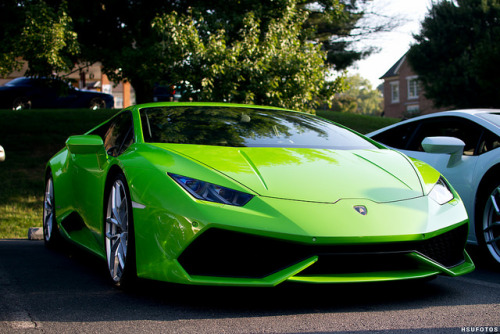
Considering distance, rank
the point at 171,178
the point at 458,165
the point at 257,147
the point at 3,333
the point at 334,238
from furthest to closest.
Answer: the point at 458,165
the point at 257,147
the point at 171,178
the point at 334,238
the point at 3,333

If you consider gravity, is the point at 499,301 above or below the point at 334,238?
below

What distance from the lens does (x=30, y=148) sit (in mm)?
16156

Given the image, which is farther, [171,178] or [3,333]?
[171,178]

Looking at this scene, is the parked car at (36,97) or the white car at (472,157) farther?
the parked car at (36,97)

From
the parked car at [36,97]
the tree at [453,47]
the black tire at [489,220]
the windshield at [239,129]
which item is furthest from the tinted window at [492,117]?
the tree at [453,47]

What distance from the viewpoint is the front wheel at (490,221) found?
489 cm

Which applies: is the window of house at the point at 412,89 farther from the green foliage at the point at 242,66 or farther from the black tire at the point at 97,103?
the green foliage at the point at 242,66

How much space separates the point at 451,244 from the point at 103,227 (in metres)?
2.26

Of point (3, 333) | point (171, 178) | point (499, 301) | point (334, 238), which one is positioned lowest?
point (499, 301)

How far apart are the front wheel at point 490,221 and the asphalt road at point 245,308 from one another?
1.12ft

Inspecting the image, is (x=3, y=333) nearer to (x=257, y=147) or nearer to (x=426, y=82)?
(x=257, y=147)

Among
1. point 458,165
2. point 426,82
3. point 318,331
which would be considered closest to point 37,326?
point 318,331

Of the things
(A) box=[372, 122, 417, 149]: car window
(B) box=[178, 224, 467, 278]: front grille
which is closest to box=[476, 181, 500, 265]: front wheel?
(A) box=[372, 122, 417, 149]: car window

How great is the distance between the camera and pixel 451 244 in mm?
3904
